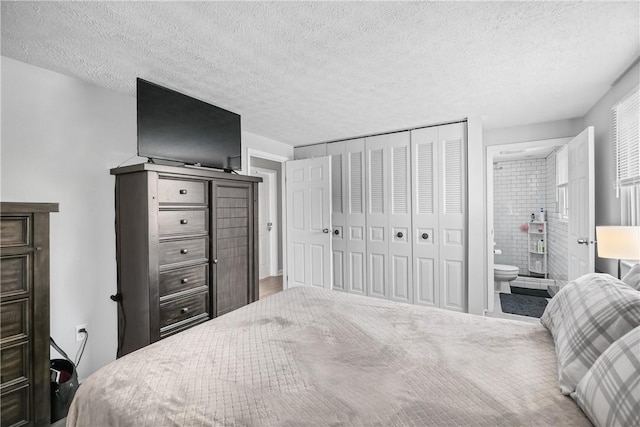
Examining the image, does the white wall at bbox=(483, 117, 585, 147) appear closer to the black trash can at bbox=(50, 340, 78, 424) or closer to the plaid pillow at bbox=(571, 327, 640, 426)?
the plaid pillow at bbox=(571, 327, 640, 426)

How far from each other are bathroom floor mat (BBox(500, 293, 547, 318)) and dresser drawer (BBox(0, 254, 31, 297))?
4739mm

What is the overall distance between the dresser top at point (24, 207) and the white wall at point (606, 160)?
157 inches

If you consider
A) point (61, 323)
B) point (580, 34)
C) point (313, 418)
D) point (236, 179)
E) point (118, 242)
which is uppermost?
point (580, 34)

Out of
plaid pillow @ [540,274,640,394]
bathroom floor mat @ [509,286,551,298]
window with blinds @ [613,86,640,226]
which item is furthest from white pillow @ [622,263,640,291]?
bathroom floor mat @ [509,286,551,298]

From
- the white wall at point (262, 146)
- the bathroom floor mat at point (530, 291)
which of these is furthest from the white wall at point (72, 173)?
the bathroom floor mat at point (530, 291)

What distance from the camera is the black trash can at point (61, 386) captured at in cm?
192

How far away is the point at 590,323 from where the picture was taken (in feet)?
3.51

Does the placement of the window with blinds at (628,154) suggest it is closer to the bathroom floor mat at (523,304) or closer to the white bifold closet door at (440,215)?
the white bifold closet door at (440,215)

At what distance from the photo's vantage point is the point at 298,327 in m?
1.53

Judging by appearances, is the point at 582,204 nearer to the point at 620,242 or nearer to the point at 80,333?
the point at 620,242

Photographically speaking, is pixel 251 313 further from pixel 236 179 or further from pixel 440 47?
pixel 440 47

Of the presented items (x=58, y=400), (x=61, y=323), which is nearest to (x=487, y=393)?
(x=58, y=400)

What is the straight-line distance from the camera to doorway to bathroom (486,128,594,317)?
448cm

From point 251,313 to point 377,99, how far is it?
7.23 feet
